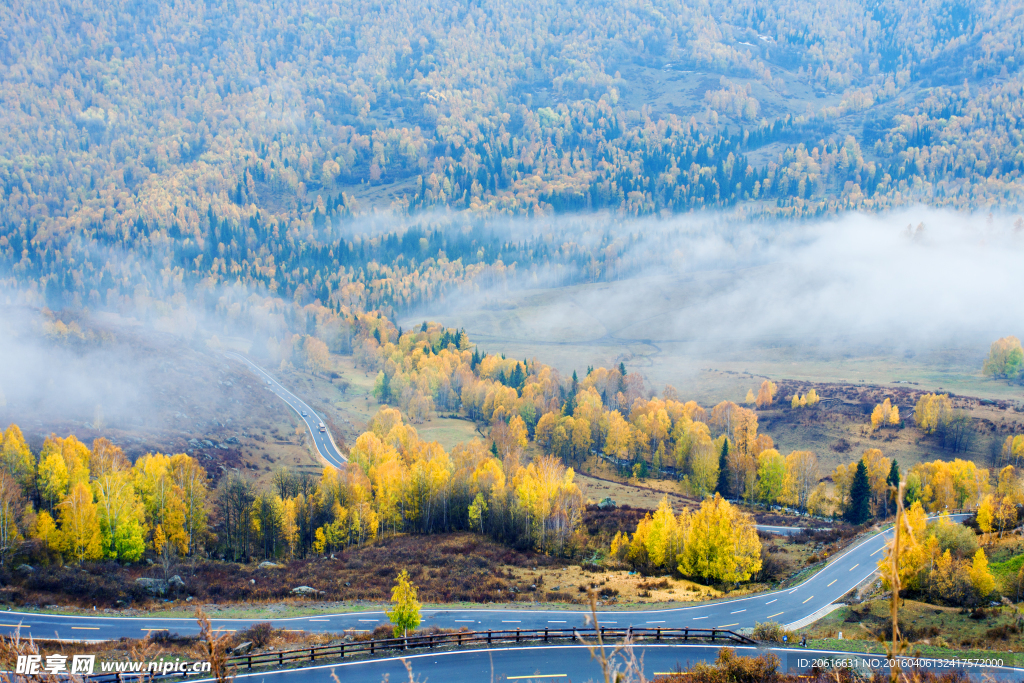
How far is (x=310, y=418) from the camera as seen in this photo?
140125mm

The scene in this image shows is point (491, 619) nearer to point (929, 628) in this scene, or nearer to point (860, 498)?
Answer: point (929, 628)

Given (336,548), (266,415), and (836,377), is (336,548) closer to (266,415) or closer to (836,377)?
(266,415)

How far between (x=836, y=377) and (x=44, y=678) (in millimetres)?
198053

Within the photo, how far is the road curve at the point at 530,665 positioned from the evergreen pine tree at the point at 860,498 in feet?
230

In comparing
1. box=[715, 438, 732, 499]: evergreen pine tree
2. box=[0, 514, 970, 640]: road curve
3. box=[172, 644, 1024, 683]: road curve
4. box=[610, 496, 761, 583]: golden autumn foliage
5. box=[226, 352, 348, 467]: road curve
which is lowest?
box=[715, 438, 732, 499]: evergreen pine tree

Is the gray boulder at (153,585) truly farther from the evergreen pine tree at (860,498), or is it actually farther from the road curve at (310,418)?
the evergreen pine tree at (860,498)

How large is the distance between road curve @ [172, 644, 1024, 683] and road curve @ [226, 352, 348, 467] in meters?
65.3

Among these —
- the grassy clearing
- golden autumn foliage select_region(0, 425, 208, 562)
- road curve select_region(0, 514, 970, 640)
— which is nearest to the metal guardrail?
road curve select_region(0, 514, 970, 640)

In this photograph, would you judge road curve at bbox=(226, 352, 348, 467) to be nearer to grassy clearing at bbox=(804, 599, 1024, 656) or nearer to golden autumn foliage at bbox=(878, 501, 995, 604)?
grassy clearing at bbox=(804, 599, 1024, 656)

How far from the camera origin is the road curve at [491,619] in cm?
4112

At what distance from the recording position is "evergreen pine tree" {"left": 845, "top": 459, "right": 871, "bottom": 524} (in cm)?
9718

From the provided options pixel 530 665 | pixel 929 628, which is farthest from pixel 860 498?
pixel 530 665

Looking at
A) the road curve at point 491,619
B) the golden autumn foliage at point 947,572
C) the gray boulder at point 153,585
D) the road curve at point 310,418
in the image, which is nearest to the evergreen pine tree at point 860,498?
the golden autumn foliage at point 947,572

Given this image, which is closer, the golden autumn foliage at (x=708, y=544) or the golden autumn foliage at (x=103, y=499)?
the golden autumn foliage at (x=708, y=544)
